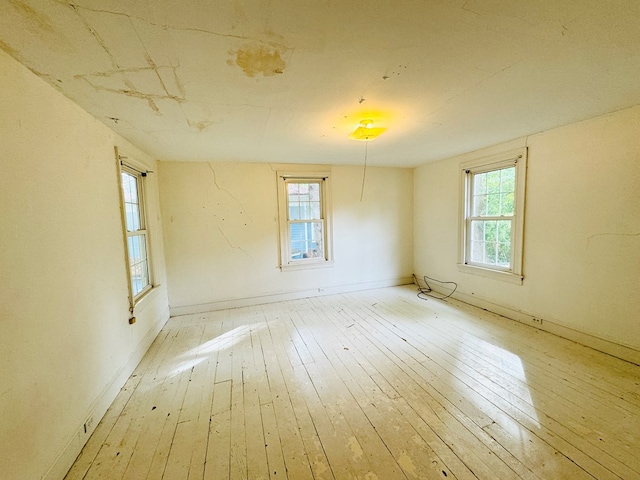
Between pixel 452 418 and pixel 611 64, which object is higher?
pixel 611 64

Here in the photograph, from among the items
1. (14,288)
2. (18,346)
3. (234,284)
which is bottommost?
(234,284)

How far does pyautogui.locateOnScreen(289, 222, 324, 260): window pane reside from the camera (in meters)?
4.29

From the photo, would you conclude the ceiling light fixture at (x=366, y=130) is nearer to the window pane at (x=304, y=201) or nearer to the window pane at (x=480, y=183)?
the window pane at (x=304, y=201)

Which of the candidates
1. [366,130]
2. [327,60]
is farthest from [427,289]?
[327,60]

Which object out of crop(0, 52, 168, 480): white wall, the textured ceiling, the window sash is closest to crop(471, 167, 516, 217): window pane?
the textured ceiling

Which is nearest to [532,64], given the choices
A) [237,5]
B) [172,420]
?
[237,5]

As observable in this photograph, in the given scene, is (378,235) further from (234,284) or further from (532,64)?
(532,64)

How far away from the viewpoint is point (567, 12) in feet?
3.59

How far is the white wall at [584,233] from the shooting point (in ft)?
7.30

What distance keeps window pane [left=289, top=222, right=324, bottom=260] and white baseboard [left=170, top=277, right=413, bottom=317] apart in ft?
1.99

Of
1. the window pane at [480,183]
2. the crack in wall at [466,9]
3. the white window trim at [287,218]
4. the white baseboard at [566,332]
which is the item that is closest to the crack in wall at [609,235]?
the white baseboard at [566,332]

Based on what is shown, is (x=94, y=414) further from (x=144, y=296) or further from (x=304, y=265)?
(x=304, y=265)

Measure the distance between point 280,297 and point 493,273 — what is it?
10.2ft

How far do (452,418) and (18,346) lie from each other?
243cm
